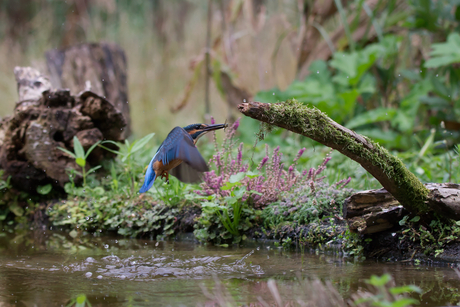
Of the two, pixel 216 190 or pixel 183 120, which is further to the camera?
pixel 183 120

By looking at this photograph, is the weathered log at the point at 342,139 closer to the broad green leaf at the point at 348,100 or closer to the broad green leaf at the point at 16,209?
the broad green leaf at the point at 16,209

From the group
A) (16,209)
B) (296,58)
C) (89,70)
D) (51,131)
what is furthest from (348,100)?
(16,209)

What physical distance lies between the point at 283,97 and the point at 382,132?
159cm

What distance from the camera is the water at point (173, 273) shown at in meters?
1.92

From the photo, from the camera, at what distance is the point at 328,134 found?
2.05 metres

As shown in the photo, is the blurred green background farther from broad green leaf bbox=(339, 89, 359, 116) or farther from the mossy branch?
the mossy branch

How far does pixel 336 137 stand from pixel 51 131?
3.04m

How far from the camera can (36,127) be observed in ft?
12.9

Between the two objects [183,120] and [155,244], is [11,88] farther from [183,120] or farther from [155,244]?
[155,244]

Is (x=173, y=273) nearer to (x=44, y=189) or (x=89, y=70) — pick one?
(x=44, y=189)

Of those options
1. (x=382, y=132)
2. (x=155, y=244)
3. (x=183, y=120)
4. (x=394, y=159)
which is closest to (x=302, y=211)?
(x=394, y=159)

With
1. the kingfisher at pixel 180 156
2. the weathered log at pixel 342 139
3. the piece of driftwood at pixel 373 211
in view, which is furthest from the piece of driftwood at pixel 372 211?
the kingfisher at pixel 180 156

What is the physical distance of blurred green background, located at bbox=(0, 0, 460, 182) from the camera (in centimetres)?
584

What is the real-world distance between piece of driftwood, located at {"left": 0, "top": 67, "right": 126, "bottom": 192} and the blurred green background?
2.15m
